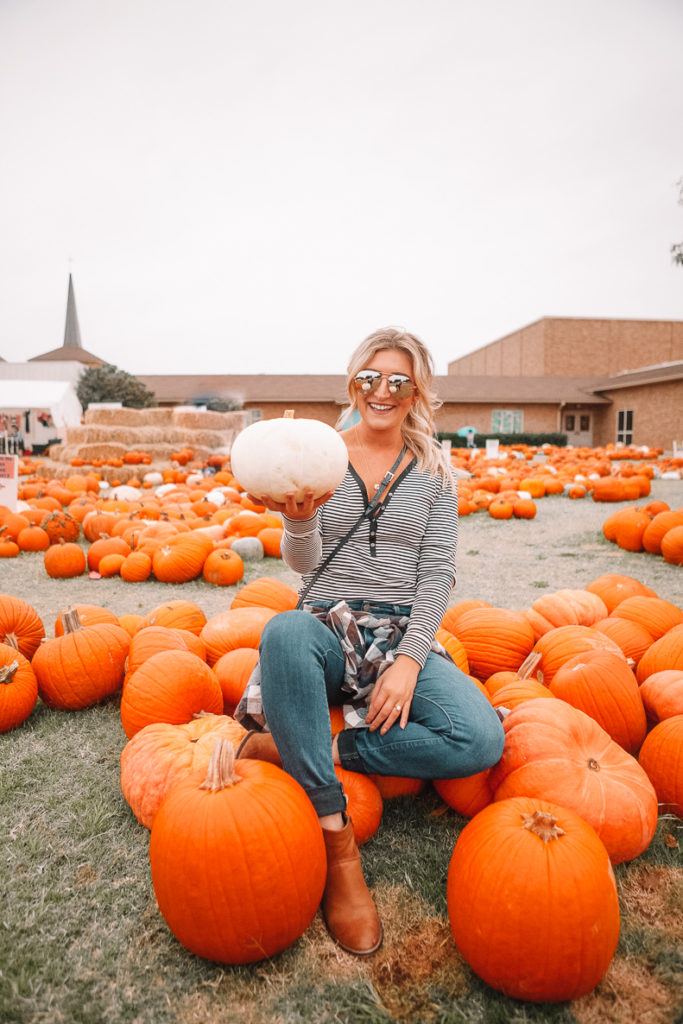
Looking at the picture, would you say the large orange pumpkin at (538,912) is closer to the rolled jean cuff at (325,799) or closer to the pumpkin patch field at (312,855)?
the pumpkin patch field at (312,855)

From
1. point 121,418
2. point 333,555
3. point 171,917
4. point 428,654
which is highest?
point 121,418

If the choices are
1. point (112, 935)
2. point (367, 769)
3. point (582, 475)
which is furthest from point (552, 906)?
point (582, 475)

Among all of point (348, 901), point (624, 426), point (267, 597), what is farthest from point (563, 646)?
point (624, 426)

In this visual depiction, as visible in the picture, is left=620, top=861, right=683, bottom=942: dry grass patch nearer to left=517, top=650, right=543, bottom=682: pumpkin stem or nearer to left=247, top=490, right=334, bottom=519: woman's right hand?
left=517, top=650, right=543, bottom=682: pumpkin stem

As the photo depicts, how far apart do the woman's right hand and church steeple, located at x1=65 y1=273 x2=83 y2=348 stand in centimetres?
6010

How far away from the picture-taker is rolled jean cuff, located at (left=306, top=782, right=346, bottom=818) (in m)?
Result: 1.58

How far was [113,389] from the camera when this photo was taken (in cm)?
2402

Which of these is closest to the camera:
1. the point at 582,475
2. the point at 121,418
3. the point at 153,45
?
the point at 153,45

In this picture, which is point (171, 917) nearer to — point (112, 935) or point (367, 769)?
point (112, 935)

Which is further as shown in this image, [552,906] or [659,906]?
[659,906]

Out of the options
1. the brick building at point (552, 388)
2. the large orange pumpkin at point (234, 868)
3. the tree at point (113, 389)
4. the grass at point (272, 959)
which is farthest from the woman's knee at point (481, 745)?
the tree at point (113, 389)

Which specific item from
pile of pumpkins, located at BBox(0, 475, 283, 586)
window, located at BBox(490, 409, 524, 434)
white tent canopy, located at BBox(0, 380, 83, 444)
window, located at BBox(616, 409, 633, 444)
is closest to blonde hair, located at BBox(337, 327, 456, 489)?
pile of pumpkins, located at BBox(0, 475, 283, 586)

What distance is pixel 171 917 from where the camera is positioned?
138 centimetres

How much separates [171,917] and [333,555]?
1.10m
